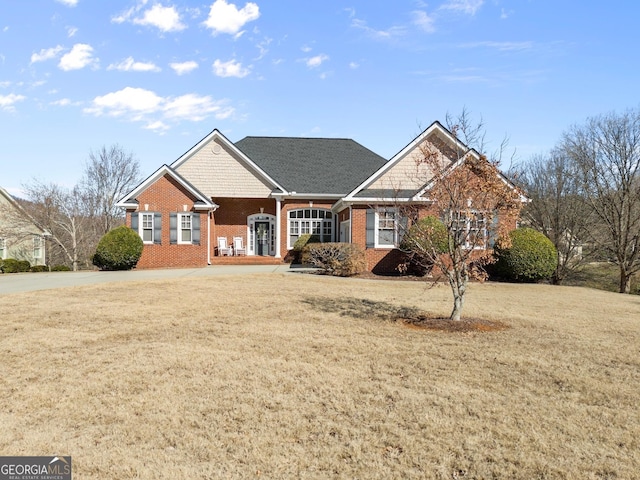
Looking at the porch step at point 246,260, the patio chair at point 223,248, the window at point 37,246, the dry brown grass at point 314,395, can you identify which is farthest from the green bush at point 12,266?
the dry brown grass at point 314,395

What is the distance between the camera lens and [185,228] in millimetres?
23094

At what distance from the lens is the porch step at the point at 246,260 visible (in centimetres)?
2394

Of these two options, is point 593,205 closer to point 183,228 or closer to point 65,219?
point 183,228

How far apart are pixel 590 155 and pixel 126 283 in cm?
2768

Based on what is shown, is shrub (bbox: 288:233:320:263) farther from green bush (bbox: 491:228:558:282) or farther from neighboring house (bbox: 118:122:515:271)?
green bush (bbox: 491:228:558:282)

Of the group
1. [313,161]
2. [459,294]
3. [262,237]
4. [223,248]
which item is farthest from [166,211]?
[459,294]

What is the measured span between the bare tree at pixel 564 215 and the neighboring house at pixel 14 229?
3818 cm

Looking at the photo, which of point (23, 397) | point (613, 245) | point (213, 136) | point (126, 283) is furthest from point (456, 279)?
point (613, 245)

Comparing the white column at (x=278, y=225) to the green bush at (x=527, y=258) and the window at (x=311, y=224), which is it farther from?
the green bush at (x=527, y=258)

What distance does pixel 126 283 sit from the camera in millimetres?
15008

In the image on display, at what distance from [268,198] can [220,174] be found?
301 cm

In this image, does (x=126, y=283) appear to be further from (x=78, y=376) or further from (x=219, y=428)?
(x=219, y=428)

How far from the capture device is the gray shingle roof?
25844 millimetres

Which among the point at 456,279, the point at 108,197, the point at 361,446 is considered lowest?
the point at 361,446
